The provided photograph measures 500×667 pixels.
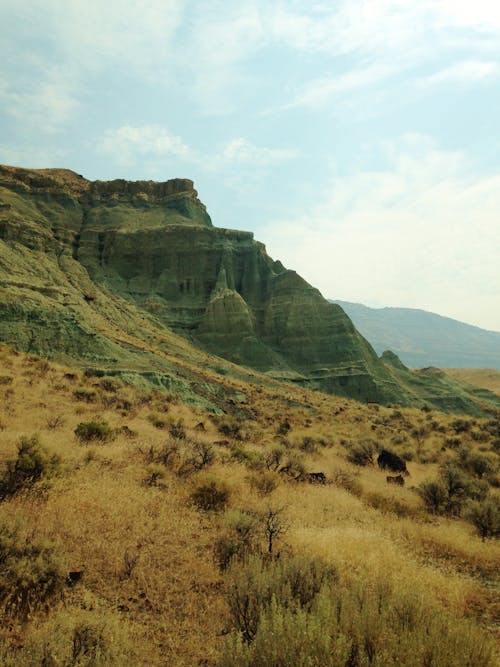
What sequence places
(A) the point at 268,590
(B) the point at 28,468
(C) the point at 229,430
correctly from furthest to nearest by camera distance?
(C) the point at 229,430 → (B) the point at 28,468 → (A) the point at 268,590

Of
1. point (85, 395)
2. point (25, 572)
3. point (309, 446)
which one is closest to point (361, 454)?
point (309, 446)

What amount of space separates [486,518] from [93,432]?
1100 centimetres

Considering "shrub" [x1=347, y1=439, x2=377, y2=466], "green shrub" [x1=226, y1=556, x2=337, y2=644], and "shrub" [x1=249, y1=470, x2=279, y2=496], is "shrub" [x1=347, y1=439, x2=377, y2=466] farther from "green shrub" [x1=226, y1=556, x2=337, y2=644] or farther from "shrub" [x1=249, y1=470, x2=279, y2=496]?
"green shrub" [x1=226, y1=556, x2=337, y2=644]

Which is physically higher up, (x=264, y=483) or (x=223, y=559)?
(x=223, y=559)

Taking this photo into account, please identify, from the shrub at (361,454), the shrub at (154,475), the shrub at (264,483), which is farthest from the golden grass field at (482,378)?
the shrub at (154,475)

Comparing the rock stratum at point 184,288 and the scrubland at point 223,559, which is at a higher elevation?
the rock stratum at point 184,288

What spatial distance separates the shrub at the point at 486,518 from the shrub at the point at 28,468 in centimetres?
997

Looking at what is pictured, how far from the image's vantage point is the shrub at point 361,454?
1848 centimetres

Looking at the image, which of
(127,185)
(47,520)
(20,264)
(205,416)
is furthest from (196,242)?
(47,520)

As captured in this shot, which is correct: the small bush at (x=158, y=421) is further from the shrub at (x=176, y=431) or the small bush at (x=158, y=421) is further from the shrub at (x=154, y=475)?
the shrub at (x=154, y=475)

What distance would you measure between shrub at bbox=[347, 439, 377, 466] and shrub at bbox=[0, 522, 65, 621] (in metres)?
15.3

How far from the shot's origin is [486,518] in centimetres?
977

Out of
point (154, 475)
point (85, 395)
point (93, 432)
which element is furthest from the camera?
point (85, 395)

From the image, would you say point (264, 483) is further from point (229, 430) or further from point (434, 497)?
point (229, 430)
